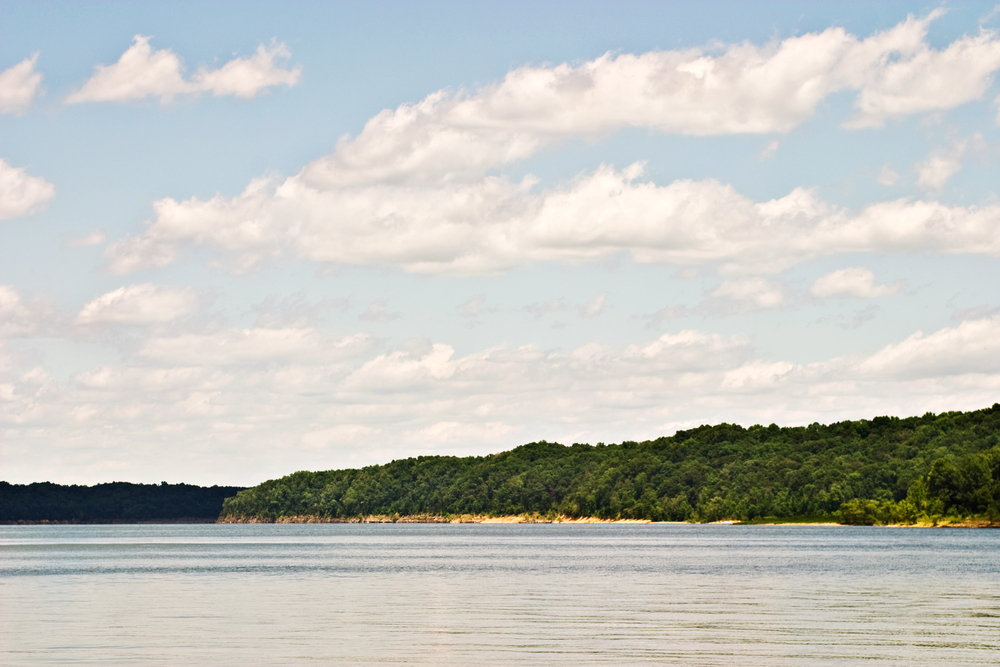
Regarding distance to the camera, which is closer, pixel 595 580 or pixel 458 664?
pixel 458 664

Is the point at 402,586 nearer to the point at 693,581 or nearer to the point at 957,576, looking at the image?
the point at 693,581

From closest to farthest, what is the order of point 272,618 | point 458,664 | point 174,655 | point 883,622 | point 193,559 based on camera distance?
1. point 458,664
2. point 174,655
3. point 883,622
4. point 272,618
5. point 193,559

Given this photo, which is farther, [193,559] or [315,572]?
Result: [193,559]

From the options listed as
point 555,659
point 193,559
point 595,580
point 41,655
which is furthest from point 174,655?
point 193,559

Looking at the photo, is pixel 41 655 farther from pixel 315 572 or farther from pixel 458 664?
pixel 315 572

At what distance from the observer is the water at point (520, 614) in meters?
47.2

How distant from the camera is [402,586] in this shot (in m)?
89.5

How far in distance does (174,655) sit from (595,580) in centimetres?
4850

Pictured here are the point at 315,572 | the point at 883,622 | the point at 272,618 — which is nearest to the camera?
the point at 883,622

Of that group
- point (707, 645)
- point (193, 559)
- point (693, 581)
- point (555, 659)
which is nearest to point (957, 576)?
point (693, 581)

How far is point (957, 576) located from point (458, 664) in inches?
2337

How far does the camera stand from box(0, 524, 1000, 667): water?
47156 millimetres

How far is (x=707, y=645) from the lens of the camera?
49.1 meters

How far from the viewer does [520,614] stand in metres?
63.0
